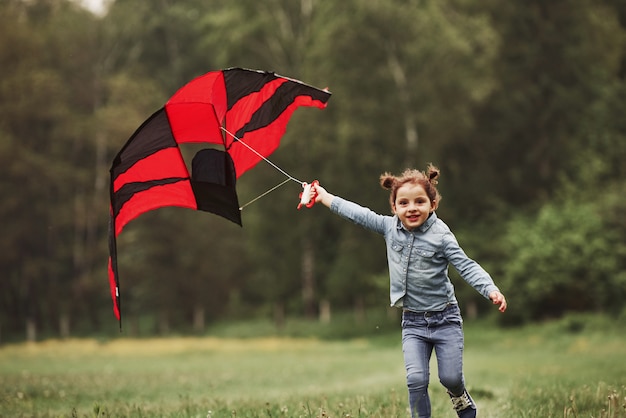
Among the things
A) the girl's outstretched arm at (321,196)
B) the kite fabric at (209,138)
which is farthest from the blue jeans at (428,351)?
the kite fabric at (209,138)

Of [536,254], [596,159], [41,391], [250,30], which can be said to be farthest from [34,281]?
[41,391]

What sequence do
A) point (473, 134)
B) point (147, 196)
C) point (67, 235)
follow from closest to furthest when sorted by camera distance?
point (147, 196) < point (473, 134) < point (67, 235)

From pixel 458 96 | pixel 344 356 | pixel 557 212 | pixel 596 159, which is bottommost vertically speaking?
pixel 344 356

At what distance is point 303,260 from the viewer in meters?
36.8

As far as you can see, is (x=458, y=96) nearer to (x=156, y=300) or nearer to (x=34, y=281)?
(x=156, y=300)

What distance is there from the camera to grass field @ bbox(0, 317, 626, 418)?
689cm

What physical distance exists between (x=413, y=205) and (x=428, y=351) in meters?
1.04

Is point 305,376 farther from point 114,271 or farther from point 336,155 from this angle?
point 336,155

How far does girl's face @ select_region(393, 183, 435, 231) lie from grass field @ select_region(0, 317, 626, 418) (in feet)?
4.93

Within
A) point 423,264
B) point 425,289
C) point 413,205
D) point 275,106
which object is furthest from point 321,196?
point 275,106

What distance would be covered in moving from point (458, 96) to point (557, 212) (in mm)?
5924

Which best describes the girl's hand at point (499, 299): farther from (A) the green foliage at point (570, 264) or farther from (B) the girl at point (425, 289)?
(A) the green foliage at point (570, 264)

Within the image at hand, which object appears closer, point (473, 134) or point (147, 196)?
point (147, 196)

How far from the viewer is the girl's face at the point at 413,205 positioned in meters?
5.48
